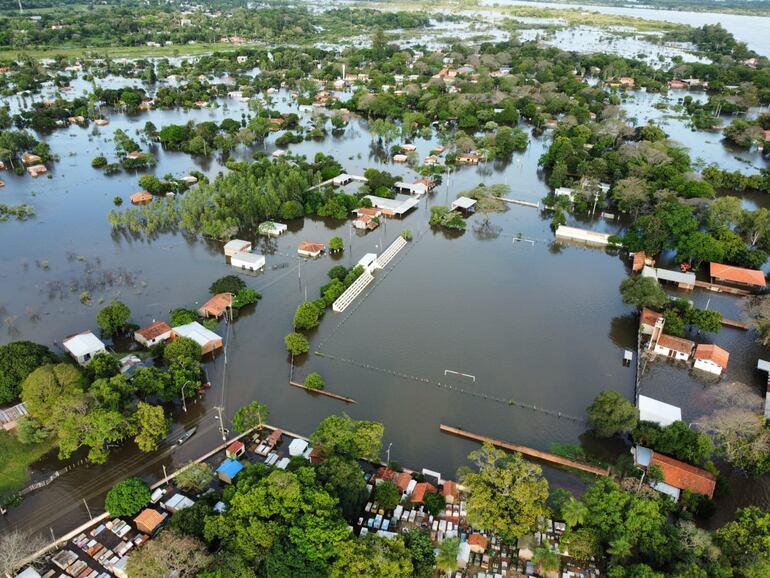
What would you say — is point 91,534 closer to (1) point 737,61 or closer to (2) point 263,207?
(2) point 263,207

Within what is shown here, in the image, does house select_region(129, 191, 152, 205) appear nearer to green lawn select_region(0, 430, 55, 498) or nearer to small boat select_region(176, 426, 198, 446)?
green lawn select_region(0, 430, 55, 498)

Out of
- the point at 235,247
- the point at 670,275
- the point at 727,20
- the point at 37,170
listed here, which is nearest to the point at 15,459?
the point at 235,247

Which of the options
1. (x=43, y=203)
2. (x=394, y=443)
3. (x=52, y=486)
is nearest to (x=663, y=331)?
(x=394, y=443)

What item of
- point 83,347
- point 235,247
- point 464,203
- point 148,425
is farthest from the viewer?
point 464,203

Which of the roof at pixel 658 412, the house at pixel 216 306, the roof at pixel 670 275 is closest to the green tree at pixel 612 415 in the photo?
the roof at pixel 658 412

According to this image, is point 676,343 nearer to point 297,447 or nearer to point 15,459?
point 297,447

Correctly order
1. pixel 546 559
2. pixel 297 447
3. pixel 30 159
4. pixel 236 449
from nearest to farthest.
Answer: pixel 546 559
pixel 236 449
pixel 297 447
pixel 30 159

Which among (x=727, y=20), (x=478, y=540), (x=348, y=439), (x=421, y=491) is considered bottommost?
(x=478, y=540)
